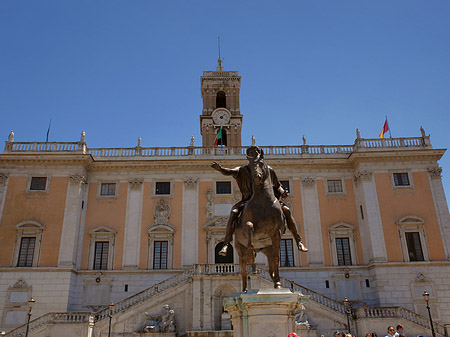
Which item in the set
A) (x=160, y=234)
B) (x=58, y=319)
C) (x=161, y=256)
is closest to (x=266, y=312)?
(x=58, y=319)

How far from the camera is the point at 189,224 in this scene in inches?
1239

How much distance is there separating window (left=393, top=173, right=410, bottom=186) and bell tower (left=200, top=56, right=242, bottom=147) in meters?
15.3

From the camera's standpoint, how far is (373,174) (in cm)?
3200

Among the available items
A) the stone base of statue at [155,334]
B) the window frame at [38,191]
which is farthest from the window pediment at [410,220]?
the window frame at [38,191]

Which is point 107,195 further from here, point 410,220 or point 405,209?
point 410,220

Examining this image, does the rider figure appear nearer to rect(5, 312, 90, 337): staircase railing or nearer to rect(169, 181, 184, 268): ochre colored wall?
rect(5, 312, 90, 337): staircase railing

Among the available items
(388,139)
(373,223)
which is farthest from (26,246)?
(388,139)

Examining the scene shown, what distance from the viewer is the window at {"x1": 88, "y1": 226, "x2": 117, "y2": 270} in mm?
30375

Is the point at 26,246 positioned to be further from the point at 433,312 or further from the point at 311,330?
the point at 433,312

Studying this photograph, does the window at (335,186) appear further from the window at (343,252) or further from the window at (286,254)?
the window at (286,254)

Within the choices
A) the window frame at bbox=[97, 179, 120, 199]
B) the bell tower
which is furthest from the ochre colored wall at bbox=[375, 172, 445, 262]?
the window frame at bbox=[97, 179, 120, 199]

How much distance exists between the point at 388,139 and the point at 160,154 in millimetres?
18359

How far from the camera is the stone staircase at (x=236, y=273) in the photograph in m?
24.2

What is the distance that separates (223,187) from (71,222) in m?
11.6
